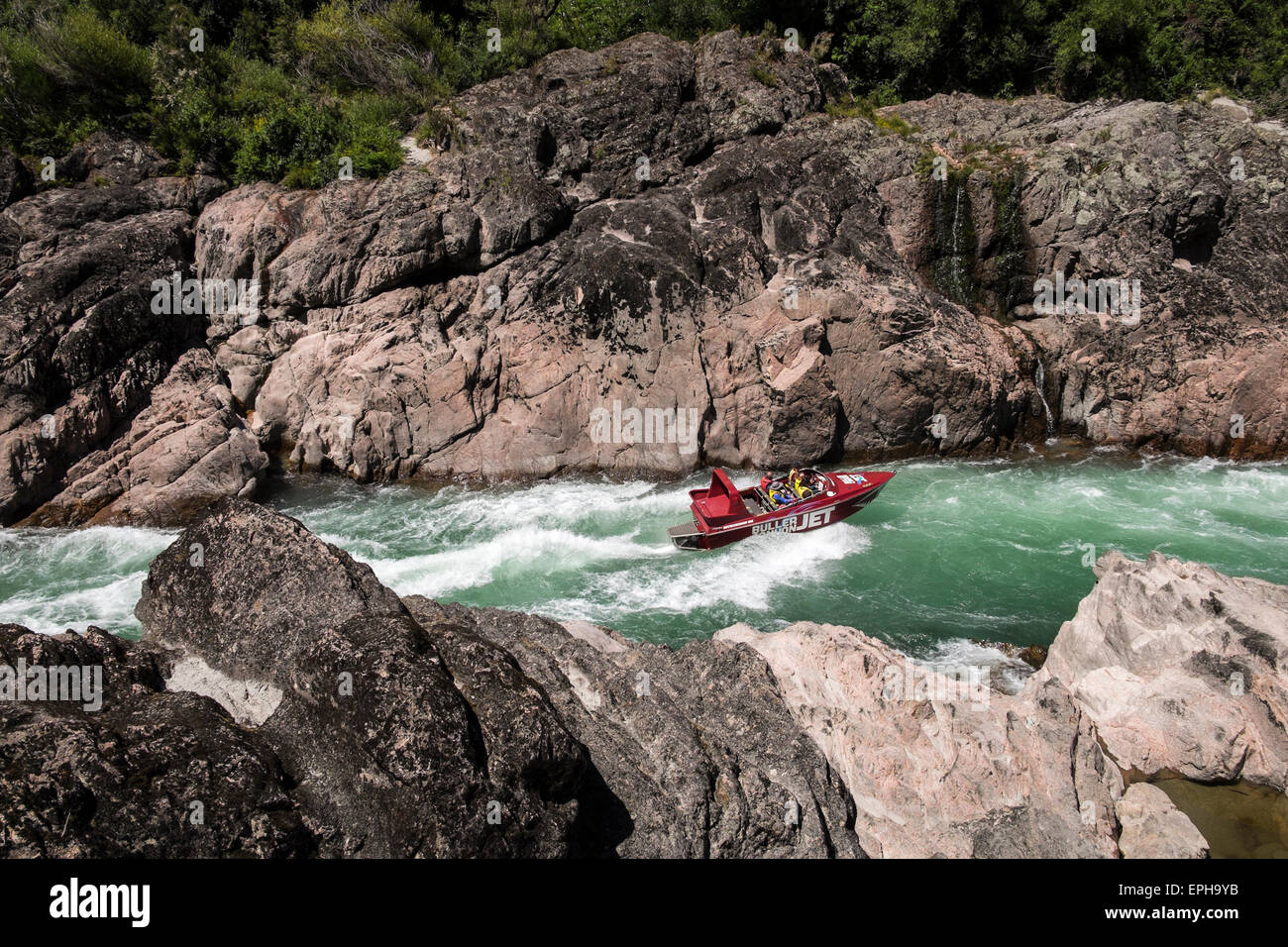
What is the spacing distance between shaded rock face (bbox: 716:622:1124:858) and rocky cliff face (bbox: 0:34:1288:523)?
1156cm

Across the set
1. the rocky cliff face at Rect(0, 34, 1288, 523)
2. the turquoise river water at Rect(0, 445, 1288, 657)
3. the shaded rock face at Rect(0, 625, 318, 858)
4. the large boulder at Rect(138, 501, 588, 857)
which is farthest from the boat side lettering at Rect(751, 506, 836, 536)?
the shaded rock face at Rect(0, 625, 318, 858)

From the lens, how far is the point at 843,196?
845 inches

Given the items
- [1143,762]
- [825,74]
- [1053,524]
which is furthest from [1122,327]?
[1143,762]

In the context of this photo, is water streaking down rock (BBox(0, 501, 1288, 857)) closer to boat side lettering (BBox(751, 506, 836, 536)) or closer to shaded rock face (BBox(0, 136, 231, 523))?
boat side lettering (BBox(751, 506, 836, 536))

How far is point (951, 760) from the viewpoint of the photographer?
7.61 meters

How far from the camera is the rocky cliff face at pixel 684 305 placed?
766 inches

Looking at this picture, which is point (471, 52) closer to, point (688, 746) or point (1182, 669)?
point (688, 746)

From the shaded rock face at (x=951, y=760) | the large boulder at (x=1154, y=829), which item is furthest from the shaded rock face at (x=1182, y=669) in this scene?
the shaded rock face at (x=951, y=760)

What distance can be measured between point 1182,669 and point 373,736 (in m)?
9.09

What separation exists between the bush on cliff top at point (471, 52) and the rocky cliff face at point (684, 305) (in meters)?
2.55

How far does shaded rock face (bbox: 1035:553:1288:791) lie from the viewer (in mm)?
8227

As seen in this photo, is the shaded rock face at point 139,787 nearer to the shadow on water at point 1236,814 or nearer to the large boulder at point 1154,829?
the large boulder at point 1154,829

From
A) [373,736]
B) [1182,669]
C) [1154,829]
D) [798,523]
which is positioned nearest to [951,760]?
[1154,829]

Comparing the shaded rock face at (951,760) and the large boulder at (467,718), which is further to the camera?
the shaded rock face at (951,760)
